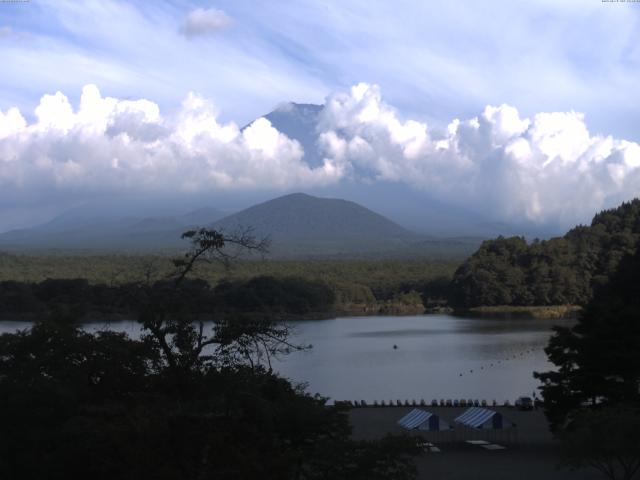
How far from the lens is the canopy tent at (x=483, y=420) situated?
13.3 m

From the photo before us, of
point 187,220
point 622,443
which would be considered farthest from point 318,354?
point 187,220

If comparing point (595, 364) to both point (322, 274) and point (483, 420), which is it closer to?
point (483, 420)

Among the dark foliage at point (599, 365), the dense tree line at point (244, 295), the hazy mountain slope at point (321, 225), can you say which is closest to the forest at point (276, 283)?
the dense tree line at point (244, 295)

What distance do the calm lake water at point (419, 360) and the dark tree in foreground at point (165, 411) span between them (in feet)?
23.6

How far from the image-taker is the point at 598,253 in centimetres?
5022

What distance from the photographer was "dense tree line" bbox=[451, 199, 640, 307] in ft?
156

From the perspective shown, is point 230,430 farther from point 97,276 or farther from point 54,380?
point 97,276

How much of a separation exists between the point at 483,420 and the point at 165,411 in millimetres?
8548

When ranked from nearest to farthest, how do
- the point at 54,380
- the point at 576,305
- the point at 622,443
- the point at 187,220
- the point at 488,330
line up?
the point at 54,380
the point at 622,443
the point at 488,330
the point at 576,305
the point at 187,220

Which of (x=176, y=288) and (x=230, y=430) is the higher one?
(x=176, y=288)

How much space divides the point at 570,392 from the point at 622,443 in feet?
12.2

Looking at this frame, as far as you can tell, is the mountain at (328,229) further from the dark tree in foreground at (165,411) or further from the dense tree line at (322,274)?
the dark tree in foreground at (165,411)

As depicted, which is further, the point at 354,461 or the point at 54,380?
the point at 54,380

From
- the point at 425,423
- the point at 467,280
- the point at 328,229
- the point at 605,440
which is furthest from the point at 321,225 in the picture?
the point at 605,440
